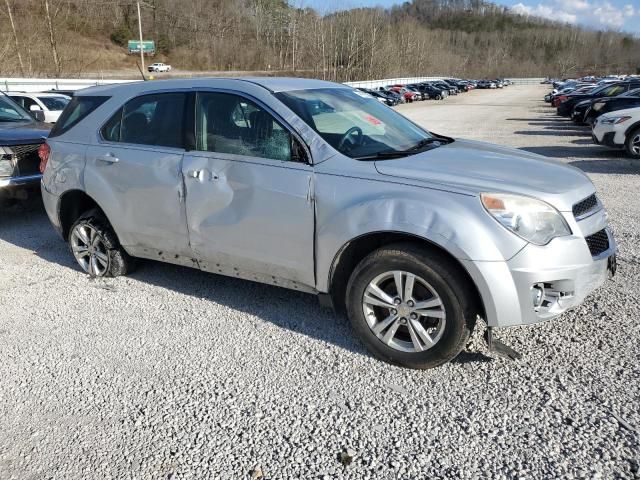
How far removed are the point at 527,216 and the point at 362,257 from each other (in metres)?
1.07

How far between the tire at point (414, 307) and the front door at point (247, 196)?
44 centimetres

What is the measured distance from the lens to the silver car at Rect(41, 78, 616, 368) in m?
3.04

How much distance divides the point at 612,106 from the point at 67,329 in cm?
1502

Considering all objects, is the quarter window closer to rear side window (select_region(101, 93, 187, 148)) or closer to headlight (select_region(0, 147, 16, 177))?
rear side window (select_region(101, 93, 187, 148))

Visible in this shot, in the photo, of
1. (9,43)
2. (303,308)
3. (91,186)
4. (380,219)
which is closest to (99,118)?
(91,186)

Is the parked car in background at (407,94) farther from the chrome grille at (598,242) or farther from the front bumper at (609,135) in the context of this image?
the chrome grille at (598,242)

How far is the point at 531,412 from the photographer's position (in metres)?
2.92

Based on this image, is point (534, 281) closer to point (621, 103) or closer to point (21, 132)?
point (21, 132)

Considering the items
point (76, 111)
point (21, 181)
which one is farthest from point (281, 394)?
point (21, 181)

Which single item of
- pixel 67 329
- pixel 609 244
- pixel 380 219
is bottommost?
pixel 67 329

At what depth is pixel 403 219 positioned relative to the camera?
3145mm

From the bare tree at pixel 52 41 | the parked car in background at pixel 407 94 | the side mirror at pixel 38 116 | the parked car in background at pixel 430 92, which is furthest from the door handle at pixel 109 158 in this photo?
the parked car in background at pixel 430 92

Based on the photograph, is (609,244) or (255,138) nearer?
(609,244)

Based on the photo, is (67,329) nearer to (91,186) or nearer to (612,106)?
(91,186)
